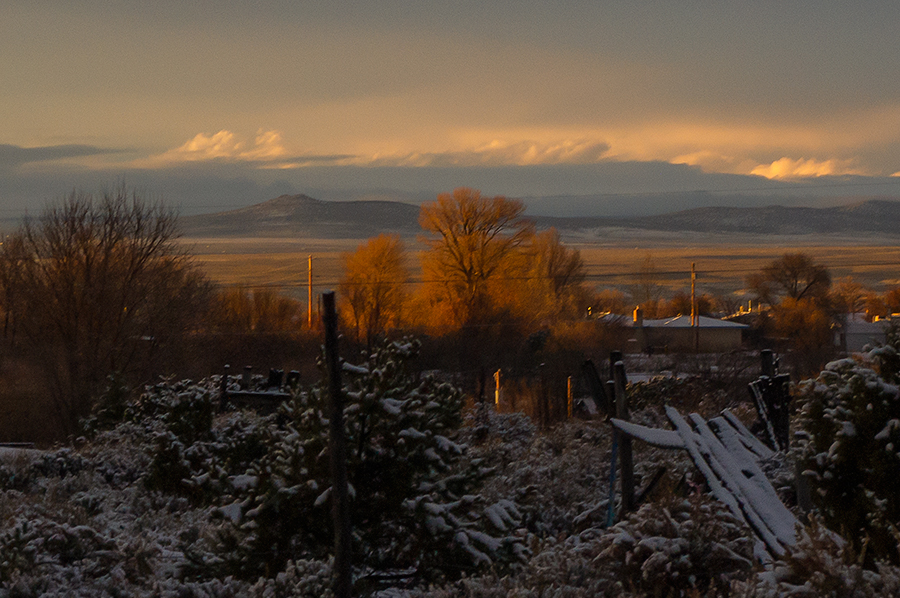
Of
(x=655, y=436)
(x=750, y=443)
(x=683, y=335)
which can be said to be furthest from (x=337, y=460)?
(x=683, y=335)

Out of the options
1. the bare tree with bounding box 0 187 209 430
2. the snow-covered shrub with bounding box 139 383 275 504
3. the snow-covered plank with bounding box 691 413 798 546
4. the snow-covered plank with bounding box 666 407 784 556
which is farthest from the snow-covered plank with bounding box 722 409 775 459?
the bare tree with bounding box 0 187 209 430

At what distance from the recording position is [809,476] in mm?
5660

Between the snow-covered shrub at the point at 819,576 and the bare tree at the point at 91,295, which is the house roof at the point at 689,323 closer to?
the bare tree at the point at 91,295

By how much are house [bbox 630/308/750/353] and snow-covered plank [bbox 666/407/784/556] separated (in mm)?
49339

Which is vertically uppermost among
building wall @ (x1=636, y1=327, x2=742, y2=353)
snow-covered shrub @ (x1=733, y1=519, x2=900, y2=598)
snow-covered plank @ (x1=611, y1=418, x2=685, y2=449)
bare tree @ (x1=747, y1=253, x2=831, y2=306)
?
Result: snow-covered plank @ (x1=611, y1=418, x2=685, y2=449)

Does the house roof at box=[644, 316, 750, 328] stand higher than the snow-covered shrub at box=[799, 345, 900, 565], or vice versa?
the snow-covered shrub at box=[799, 345, 900, 565]

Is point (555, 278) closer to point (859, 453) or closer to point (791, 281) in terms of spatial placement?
point (791, 281)

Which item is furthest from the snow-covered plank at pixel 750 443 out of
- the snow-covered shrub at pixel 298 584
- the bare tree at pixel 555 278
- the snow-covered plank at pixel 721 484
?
the bare tree at pixel 555 278

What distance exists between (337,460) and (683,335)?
199 feet

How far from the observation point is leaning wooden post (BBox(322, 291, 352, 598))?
5250 millimetres

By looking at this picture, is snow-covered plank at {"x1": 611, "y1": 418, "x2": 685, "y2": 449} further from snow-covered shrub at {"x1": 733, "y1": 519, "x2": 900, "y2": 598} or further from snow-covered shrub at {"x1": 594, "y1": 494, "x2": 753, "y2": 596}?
snow-covered shrub at {"x1": 733, "y1": 519, "x2": 900, "y2": 598}

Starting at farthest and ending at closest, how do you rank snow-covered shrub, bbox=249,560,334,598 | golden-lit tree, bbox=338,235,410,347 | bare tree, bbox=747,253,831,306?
bare tree, bbox=747,253,831,306 < golden-lit tree, bbox=338,235,410,347 < snow-covered shrub, bbox=249,560,334,598

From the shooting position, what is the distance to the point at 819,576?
13.1ft

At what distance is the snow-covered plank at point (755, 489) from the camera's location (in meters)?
5.66
